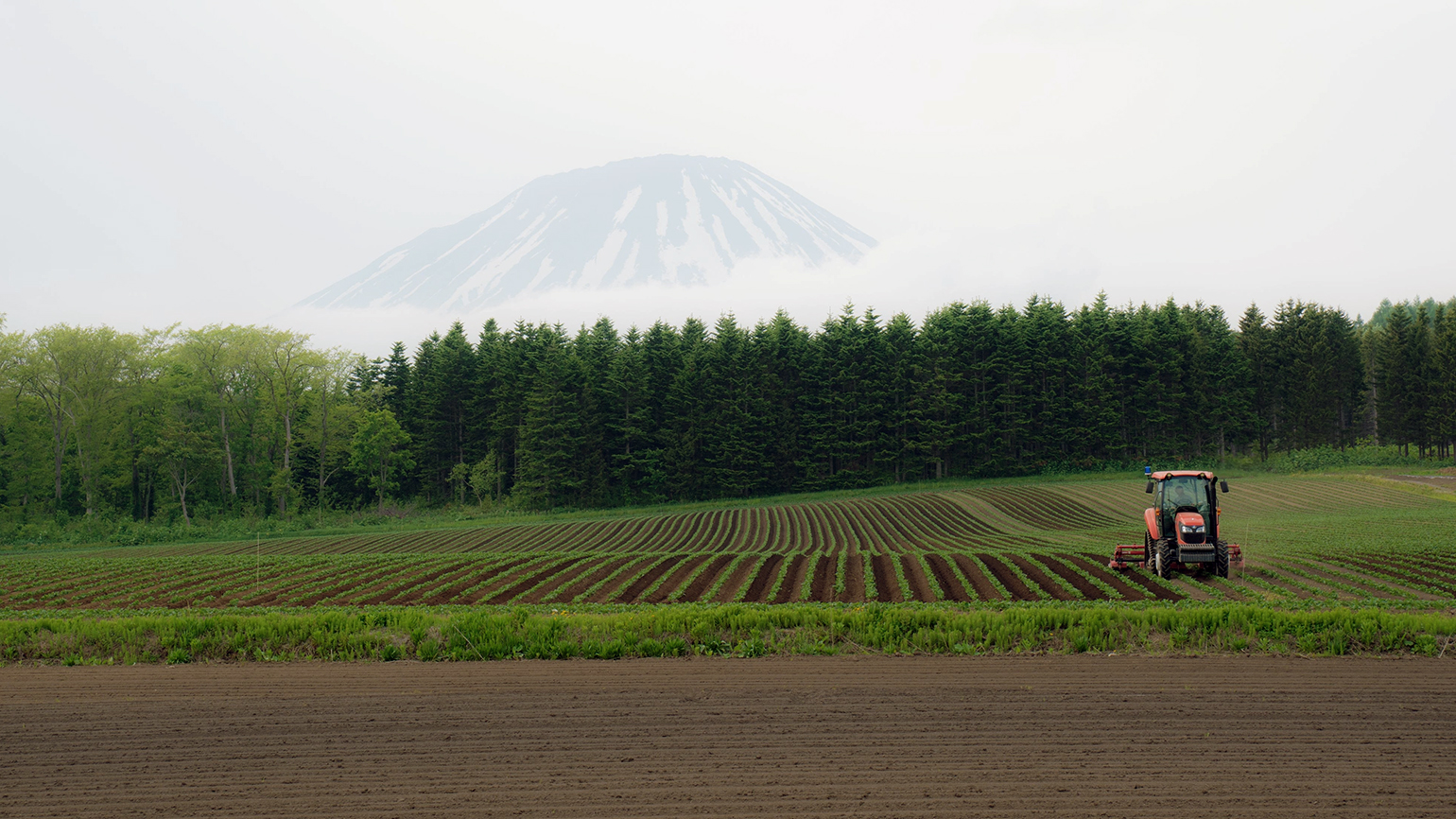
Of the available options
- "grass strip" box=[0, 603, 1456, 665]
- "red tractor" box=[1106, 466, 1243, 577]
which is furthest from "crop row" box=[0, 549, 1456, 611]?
"grass strip" box=[0, 603, 1456, 665]

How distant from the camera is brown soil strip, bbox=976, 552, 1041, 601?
62.2ft

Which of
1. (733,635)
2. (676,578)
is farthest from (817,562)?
(733,635)

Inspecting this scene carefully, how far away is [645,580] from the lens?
77.5 ft

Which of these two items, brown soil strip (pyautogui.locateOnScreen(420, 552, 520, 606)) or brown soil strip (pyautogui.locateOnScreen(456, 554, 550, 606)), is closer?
brown soil strip (pyautogui.locateOnScreen(420, 552, 520, 606))

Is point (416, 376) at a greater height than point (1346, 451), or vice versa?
point (416, 376)

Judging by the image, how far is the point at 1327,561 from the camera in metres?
22.1

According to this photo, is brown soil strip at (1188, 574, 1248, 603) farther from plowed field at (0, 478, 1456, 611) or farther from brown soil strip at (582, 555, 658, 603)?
brown soil strip at (582, 555, 658, 603)

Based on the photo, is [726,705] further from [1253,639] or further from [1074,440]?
[1074,440]

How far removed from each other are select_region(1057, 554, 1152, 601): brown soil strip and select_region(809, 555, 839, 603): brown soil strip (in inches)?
302

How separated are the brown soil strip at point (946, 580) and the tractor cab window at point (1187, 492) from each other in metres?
6.40

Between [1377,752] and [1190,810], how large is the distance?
11.4ft

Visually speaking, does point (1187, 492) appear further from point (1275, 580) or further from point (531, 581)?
point (531, 581)

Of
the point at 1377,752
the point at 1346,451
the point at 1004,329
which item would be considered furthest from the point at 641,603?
the point at 1346,451

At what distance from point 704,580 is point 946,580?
7621mm
